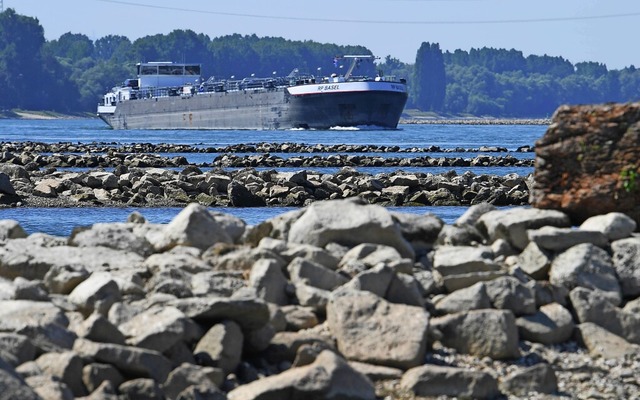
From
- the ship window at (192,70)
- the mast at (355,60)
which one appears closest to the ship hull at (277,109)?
the mast at (355,60)

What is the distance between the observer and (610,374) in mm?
9562

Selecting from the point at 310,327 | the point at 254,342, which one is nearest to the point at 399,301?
the point at 310,327

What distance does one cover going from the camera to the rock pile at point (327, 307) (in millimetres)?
8523

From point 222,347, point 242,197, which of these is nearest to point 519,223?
point 222,347

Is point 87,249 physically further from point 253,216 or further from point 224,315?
point 253,216

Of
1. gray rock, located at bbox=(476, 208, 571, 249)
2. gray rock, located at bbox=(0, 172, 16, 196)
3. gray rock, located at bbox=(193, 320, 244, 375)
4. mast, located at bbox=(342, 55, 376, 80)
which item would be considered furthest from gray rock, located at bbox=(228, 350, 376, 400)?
mast, located at bbox=(342, 55, 376, 80)

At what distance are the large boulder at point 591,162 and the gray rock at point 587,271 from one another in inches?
32.3

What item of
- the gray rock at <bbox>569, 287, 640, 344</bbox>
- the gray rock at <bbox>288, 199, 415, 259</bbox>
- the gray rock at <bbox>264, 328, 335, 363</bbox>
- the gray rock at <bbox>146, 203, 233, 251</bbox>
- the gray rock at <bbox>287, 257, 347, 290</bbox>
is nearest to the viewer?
the gray rock at <bbox>264, 328, 335, 363</bbox>

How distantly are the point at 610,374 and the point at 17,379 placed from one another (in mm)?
4203

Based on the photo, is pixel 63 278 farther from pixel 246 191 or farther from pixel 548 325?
pixel 246 191

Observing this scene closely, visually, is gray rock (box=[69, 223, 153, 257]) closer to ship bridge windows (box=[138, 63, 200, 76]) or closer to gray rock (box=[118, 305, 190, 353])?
gray rock (box=[118, 305, 190, 353])

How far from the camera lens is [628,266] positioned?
10.8m

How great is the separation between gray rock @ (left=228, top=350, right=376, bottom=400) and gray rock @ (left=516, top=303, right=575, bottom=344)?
68.3 inches

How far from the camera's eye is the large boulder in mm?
11359
